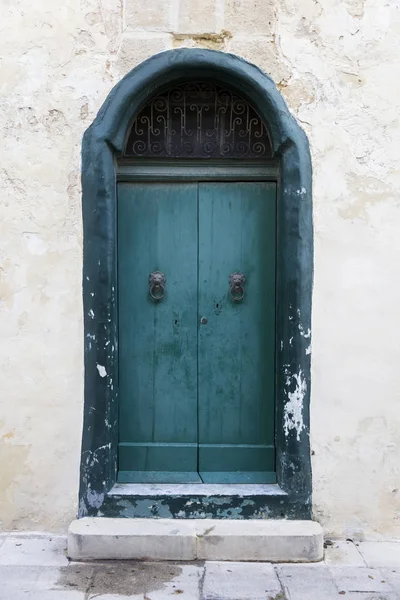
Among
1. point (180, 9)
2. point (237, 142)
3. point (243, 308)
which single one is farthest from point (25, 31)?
point (243, 308)

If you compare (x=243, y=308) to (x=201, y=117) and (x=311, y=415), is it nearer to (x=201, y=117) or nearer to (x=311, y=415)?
(x=311, y=415)

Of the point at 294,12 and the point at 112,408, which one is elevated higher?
the point at 294,12

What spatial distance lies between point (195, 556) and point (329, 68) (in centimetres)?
289

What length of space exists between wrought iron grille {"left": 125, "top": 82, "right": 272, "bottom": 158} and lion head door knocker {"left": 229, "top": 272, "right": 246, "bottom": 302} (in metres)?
0.74

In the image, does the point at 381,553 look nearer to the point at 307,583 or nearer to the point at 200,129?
the point at 307,583

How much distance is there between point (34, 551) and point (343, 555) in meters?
1.74

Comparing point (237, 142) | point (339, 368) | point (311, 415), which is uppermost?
point (237, 142)

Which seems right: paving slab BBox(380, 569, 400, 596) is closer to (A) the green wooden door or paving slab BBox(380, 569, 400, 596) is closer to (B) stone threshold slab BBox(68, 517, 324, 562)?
(B) stone threshold slab BBox(68, 517, 324, 562)

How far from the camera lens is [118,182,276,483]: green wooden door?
13.4ft

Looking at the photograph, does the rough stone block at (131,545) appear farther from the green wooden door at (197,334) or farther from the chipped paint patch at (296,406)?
the chipped paint patch at (296,406)

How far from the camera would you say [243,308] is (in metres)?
4.11

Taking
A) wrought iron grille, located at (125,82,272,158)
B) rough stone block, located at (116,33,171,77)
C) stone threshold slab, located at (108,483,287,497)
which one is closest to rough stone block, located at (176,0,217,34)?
rough stone block, located at (116,33,171,77)

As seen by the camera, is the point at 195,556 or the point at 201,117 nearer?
the point at 195,556

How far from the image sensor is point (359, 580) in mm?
3430
